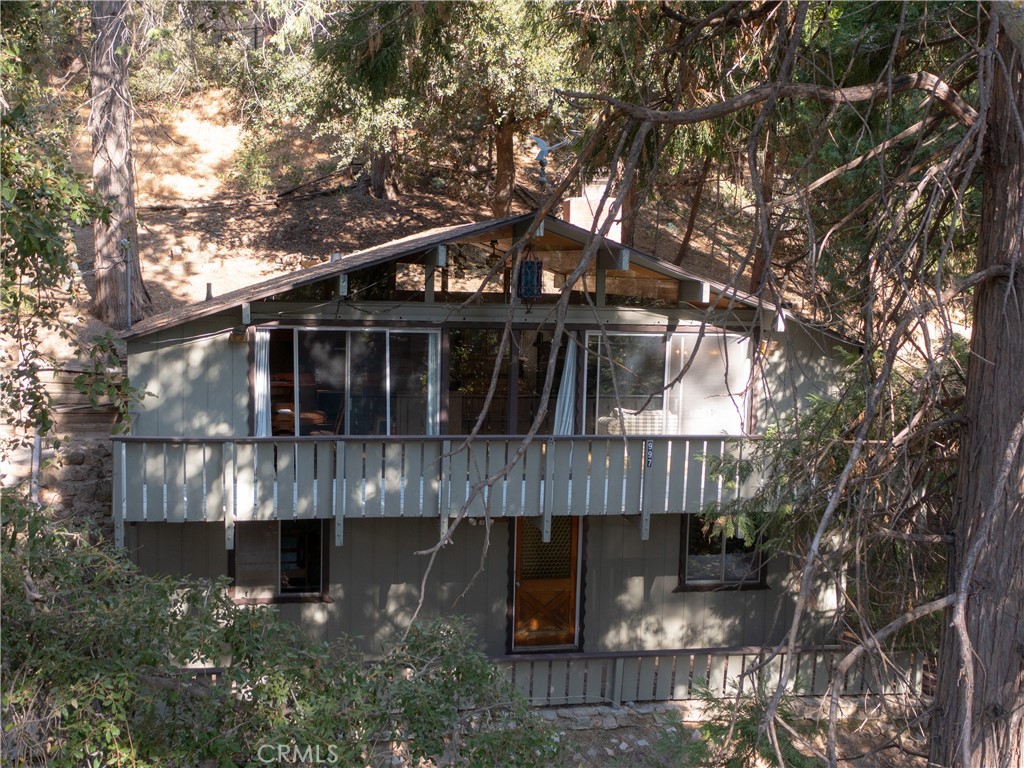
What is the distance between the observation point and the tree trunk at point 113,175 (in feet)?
51.2

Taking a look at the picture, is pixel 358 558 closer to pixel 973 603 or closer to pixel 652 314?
pixel 652 314

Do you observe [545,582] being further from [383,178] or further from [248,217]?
[248,217]

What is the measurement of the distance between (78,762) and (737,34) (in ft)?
21.5

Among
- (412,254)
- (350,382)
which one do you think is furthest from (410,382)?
(412,254)

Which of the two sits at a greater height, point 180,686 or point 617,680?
point 180,686

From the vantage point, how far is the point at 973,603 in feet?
15.1

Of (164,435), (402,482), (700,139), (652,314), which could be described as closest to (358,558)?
(402,482)

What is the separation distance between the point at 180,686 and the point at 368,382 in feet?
20.2

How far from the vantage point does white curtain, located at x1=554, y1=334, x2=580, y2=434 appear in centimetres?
1250

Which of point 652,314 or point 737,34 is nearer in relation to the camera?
point 737,34

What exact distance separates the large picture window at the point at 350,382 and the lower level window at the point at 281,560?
4.43 feet

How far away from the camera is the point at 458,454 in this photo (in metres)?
11.4

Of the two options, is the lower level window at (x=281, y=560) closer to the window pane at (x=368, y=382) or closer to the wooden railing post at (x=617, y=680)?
the window pane at (x=368, y=382)

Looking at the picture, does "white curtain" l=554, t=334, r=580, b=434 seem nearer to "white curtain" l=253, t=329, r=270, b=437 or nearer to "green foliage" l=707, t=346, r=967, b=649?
"green foliage" l=707, t=346, r=967, b=649
